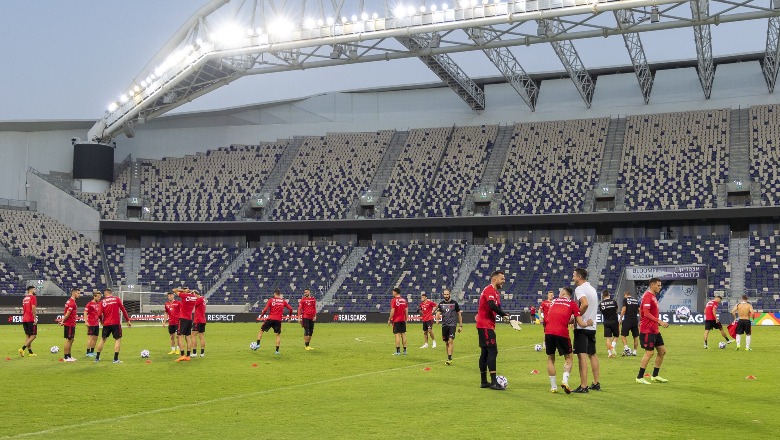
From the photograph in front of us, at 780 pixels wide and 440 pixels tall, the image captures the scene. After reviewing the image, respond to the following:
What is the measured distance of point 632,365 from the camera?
25281 millimetres

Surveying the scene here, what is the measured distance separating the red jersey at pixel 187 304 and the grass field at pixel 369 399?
1.46m

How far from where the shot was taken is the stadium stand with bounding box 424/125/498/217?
75.8 meters

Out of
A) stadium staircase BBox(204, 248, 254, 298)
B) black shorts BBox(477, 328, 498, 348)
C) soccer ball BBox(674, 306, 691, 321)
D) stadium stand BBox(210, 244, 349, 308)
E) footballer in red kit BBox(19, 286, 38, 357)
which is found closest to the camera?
black shorts BBox(477, 328, 498, 348)

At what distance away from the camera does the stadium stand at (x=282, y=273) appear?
242 feet

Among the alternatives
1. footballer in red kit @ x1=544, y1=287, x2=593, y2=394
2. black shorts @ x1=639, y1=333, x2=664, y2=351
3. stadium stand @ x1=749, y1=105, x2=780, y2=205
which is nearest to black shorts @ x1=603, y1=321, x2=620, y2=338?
black shorts @ x1=639, y1=333, x2=664, y2=351

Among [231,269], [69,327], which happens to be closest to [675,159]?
[231,269]

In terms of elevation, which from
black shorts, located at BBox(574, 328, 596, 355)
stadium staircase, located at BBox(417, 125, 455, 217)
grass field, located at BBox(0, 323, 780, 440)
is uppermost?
stadium staircase, located at BBox(417, 125, 455, 217)

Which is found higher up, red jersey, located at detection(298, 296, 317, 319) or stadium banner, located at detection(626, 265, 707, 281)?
stadium banner, located at detection(626, 265, 707, 281)

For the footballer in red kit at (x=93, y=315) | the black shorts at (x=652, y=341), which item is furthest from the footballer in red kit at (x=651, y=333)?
the footballer in red kit at (x=93, y=315)

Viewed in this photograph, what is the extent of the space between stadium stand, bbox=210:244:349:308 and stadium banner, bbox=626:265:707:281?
24.6 meters

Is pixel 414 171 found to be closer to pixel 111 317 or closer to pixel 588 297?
pixel 111 317

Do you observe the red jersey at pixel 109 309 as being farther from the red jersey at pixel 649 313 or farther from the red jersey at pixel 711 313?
the red jersey at pixel 711 313

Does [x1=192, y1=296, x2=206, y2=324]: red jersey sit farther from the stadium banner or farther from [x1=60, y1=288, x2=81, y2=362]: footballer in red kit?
the stadium banner

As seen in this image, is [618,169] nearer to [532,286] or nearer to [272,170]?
[532,286]
